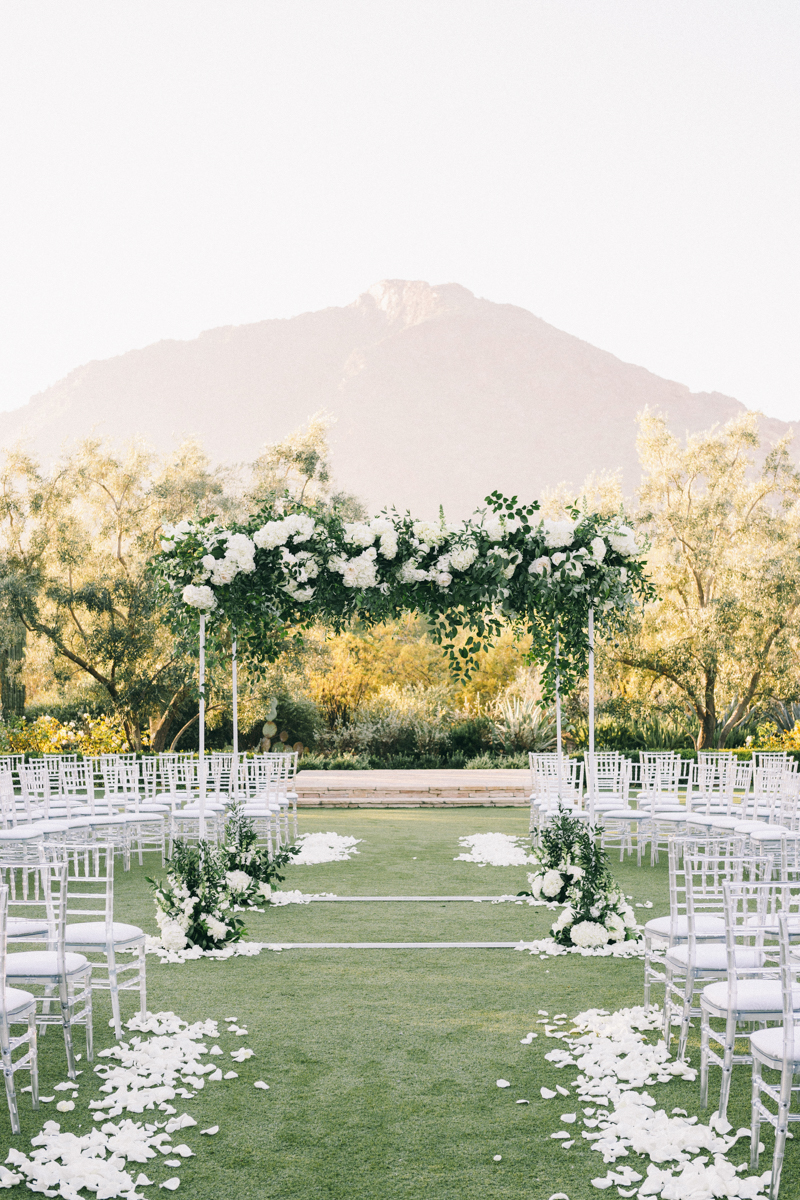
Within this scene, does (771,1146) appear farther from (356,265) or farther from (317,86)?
(356,265)

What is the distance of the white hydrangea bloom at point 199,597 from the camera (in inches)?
256

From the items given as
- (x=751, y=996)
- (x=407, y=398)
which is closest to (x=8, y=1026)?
(x=751, y=996)

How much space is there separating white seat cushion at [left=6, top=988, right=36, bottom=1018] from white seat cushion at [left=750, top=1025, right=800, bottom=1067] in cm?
256

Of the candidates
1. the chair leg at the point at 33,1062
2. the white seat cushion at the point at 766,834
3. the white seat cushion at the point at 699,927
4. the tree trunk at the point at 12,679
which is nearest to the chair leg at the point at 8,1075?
the chair leg at the point at 33,1062

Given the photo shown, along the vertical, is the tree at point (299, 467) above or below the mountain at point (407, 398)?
below

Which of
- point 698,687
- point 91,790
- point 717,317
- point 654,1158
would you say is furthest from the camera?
point 717,317

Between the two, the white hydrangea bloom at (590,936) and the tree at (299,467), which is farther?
the tree at (299,467)

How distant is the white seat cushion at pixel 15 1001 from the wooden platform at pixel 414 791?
11.1m

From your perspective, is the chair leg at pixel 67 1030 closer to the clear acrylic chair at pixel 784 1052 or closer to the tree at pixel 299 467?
the clear acrylic chair at pixel 784 1052

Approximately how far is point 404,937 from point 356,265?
132459mm

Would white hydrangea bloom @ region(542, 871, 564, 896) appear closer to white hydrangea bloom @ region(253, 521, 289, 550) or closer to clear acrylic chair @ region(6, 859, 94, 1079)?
white hydrangea bloom @ region(253, 521, 289, 550)

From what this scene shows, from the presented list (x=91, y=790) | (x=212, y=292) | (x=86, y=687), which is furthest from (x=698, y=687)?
(x=212, y=292)

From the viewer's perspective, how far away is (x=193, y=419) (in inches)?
4129

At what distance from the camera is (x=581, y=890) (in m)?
6.40
